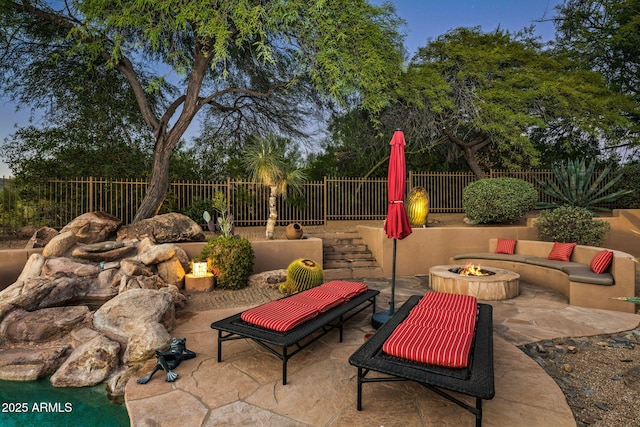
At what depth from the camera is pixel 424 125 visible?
10688 millimetres

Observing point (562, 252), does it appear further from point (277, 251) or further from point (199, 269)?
point (199, 269)

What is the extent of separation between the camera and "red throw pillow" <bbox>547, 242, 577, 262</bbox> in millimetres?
6184

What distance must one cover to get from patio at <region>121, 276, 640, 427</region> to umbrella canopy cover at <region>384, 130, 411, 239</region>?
4.50 ft

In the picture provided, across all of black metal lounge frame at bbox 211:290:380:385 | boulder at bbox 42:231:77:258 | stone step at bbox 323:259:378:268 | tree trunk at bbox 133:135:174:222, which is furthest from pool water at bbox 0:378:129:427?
tree trunk at bbox 133:135:174:222

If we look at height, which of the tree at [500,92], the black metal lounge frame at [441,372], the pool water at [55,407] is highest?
the tree at [500,92]

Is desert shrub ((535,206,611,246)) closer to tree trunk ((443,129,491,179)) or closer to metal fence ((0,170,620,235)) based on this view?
metal fence ((0,170,620,235))

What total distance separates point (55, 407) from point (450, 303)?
3912mm

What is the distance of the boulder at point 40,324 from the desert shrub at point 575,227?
9.00m

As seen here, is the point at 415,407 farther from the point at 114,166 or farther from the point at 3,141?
the point at 3,141

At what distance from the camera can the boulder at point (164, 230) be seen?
6.97m

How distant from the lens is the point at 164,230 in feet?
23.1

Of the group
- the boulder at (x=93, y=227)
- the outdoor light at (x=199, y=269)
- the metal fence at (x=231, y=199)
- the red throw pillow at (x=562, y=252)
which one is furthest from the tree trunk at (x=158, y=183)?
the red throw pillow at (x=562, y=252)

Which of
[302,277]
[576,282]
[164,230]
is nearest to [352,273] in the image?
[302,277]

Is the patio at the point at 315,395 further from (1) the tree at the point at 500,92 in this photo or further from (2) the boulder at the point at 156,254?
(1) the tree at the point at 500,92
